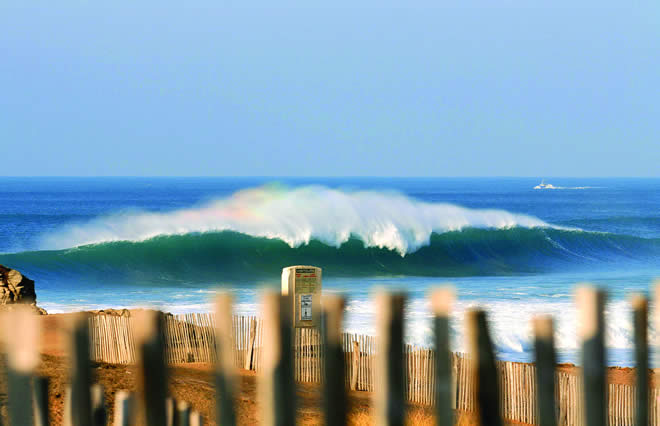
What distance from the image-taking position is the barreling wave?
1198 inches

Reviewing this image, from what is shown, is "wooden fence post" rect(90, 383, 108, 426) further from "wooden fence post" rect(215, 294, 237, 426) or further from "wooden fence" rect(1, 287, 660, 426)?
"wooden fence post" rect(215, 294, 237, 426)

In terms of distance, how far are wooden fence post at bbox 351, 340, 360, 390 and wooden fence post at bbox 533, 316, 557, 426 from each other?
6565 millimetres

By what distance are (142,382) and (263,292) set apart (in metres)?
0.39

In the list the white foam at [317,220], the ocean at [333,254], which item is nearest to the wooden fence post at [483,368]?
the ocean at [333,254]

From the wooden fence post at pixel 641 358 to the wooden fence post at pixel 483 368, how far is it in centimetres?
74

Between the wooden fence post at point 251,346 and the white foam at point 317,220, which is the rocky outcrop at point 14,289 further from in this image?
the white foam at point 317,220

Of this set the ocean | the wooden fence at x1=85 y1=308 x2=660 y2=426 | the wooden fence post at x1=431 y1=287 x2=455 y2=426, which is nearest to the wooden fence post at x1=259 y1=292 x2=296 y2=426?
the wooden fence post at x1=431 y1=287 x2=455 y2=426

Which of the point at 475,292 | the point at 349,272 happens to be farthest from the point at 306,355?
the point at 349,272

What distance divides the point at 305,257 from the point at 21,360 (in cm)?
3171

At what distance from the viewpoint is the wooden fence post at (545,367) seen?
2156 millimetres

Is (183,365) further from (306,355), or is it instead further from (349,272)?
(349,272)

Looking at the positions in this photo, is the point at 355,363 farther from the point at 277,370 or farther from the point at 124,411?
the point at 277,370

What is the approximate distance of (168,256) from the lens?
111 ft

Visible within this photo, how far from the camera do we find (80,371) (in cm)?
219
